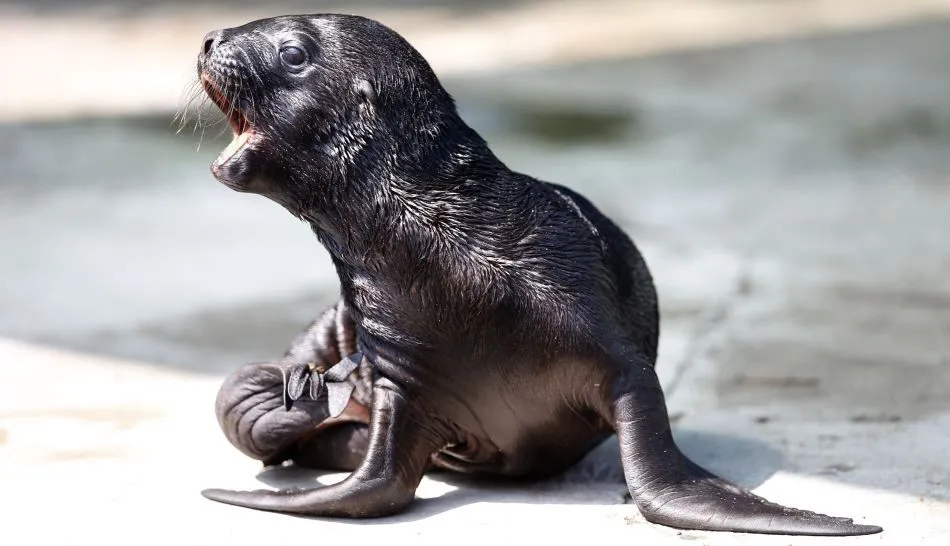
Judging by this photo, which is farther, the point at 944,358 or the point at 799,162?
the point at 799,162

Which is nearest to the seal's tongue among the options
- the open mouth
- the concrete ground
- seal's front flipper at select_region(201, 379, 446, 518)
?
the open mouth

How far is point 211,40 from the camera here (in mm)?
4266

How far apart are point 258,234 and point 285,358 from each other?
168 inches

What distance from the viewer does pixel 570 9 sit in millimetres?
18031

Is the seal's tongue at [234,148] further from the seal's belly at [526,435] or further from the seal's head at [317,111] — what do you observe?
the seal's belly at [526,435]

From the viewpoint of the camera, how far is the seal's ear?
414 cm

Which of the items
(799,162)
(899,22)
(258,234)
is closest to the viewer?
(258,234)

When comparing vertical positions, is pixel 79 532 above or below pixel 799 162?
below

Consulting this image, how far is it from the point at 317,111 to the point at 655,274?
13.0 ft

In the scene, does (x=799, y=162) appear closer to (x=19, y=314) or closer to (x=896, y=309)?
(x=896, y=309)

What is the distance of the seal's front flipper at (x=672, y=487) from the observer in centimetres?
389

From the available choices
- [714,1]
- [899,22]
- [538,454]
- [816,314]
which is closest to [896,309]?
[816,314]

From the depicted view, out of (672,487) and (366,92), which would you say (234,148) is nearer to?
(366,92)

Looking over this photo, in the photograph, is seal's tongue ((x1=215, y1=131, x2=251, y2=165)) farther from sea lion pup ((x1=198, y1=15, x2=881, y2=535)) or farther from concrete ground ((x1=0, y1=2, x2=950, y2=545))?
concrete ground ((x1=0, y1=2, x2=950, y2=545))
